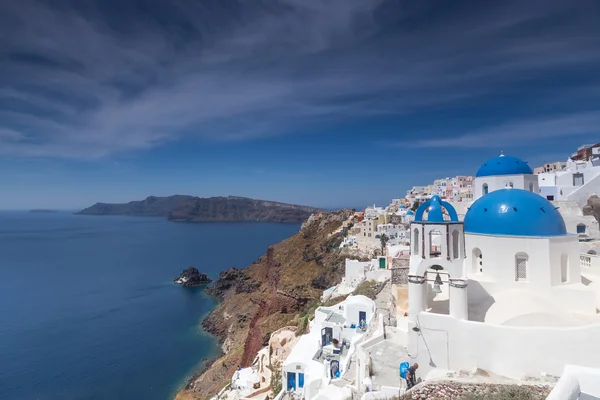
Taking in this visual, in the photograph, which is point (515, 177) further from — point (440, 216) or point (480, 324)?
point (480, 324)

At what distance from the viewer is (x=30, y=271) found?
70.6 m

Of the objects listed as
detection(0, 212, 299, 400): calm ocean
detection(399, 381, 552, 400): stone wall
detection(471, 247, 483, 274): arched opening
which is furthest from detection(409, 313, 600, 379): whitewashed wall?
detection(0, 212, 299, 400): calm ocean

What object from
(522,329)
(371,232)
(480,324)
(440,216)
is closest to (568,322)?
(522,329)

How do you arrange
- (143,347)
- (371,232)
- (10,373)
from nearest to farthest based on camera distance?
(10,373) < (143,347) < (371,232)

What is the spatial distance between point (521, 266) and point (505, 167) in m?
13.5

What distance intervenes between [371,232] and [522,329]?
31791 mm

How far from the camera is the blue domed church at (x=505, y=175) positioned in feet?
69.4

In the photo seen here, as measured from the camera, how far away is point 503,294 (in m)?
10.1

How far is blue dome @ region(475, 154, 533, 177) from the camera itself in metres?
21.4

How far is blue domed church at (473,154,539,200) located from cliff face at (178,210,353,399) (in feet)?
51.6

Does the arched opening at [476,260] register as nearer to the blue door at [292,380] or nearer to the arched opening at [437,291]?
the arched opening at [437,291]

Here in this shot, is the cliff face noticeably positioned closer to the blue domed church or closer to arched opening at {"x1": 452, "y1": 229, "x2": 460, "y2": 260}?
the blue domed church

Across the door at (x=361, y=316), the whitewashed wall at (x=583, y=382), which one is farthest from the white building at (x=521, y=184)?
the whitewashed wall at (x=583, y=382)

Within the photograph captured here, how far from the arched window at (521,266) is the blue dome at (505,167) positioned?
1322 cm
